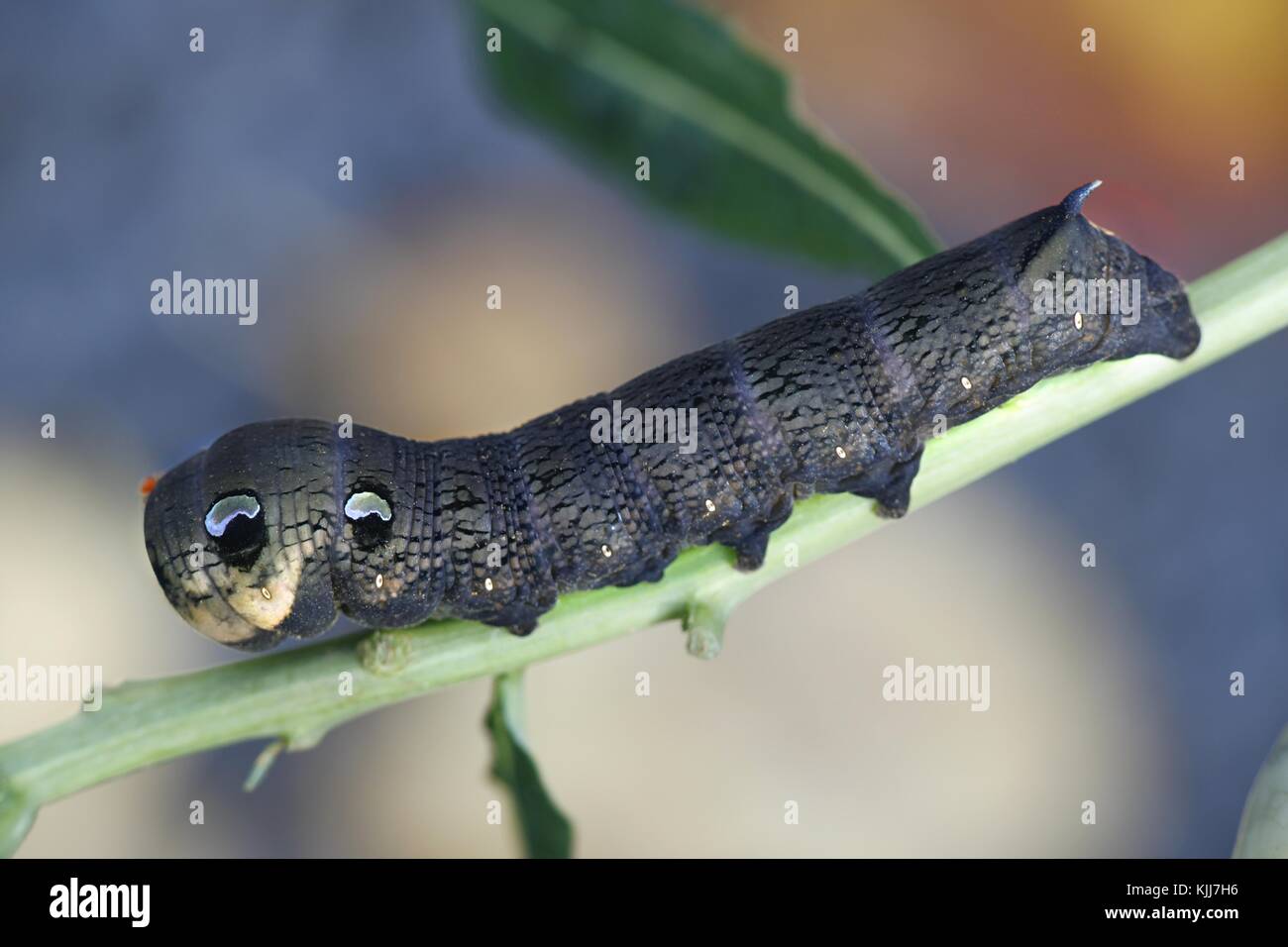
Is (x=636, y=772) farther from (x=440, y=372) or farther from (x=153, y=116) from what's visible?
(x=153, y=116)

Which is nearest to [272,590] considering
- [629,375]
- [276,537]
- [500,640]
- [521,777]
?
[276,537]

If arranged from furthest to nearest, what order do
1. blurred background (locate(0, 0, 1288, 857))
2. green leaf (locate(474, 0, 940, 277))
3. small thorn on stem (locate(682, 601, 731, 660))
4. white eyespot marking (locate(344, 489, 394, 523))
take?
blurred background (locate(0, 0, 1288, 857))
green leaf (locate(474, 0, 940, 277))
white eyespot marking (locate(344, 489, 394, 523))
small thorn on stem (locate(682, 601, 731, 660))

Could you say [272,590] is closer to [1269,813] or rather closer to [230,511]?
[230,511]

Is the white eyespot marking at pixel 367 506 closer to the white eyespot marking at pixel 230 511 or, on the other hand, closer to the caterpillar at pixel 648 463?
the caterpillar at pixel 648 463

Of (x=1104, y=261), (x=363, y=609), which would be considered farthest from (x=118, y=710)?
(x=1104, y=261)

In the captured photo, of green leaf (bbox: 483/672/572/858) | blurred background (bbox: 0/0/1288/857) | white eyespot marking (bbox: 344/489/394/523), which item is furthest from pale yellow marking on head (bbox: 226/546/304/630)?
blurred background (bbox: 0/0/1288/857)

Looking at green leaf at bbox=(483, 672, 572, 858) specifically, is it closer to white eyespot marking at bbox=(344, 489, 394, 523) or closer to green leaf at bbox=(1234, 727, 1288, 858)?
white eyespot marking at bbox=(344, 489, 394, 523)

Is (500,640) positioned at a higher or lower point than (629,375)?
lower

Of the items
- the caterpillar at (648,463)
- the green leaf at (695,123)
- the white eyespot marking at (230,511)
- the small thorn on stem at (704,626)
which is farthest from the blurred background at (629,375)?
the small thorn on stem at (704,626)
